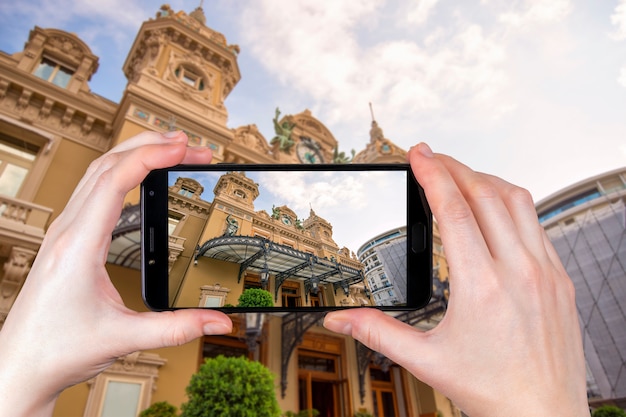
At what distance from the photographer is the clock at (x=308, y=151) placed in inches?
558

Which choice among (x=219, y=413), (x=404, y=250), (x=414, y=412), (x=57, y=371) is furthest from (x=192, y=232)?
(x=414, y=412)

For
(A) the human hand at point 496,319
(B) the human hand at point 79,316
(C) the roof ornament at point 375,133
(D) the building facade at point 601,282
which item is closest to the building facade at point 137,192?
(B) the human hand at point 79,316

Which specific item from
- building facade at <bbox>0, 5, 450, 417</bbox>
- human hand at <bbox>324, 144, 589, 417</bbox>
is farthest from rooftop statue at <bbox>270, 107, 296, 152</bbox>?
human hand at <bbox>324, 144, 589, 417</bbox>

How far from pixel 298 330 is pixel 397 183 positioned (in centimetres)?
827

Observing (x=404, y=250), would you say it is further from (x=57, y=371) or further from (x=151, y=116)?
(x=151, y=116)

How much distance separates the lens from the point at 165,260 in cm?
162

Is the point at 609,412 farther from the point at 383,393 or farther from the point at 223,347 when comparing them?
the point at 223,347

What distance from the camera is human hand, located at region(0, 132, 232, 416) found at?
1104 mm

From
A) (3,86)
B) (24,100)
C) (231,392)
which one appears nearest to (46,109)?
(24,100)

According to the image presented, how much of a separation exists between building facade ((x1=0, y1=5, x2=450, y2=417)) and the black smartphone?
11cm

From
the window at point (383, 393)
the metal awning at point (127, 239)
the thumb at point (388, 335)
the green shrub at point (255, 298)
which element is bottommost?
the window at point (383, 393)

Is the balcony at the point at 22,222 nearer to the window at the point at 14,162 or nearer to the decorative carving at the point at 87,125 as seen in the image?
the window at the point at 14,162

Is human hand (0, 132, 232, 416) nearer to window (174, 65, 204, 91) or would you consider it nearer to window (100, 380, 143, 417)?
window (100, 380, 143, 417)

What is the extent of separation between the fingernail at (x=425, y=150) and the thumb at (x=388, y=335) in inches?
26.3
